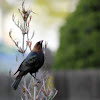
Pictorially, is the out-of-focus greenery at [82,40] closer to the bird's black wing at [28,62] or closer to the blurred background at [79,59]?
the blurred background at [79,59]

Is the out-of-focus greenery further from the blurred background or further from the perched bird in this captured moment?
the perched bird

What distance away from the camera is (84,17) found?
12625mm

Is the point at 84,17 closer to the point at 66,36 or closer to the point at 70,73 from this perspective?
the point at 66,36

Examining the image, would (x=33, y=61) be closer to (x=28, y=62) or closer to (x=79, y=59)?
(x=28, y=62)

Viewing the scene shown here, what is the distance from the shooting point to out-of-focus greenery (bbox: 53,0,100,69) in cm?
1197

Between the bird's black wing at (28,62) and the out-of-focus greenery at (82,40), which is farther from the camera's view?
the out-of-focus greenery at (82,40)

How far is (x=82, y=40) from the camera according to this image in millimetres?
12141

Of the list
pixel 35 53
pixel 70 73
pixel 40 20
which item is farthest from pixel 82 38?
pixel 40 20

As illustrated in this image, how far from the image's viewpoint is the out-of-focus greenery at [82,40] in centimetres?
1197

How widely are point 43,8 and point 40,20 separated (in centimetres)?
131

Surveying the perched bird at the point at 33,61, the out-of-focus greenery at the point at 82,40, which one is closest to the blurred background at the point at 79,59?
the out-of-focus greenery at the point at 82,40

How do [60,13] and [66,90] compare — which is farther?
[60,13]

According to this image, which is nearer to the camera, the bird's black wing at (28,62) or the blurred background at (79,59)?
the bird's black wing at (28,62)

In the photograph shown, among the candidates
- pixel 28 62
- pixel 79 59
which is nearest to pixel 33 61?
pixel 28 62
